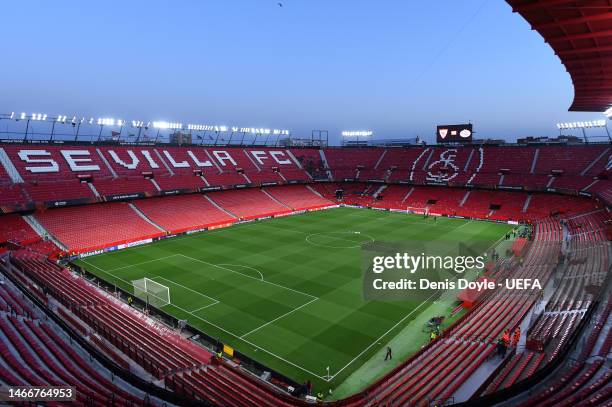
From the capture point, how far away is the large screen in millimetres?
66625

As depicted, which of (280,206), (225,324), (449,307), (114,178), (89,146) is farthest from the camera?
(280,206)

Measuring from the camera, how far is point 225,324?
71.5 ft

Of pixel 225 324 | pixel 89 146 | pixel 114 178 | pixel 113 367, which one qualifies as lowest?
pixel 225 324

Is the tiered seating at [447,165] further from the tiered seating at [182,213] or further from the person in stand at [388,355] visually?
the person in stand at [388,355]

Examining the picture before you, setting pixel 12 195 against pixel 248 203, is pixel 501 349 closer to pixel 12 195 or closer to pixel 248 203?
pixel 12 195

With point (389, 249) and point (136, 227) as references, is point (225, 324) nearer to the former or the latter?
point (389, 249)

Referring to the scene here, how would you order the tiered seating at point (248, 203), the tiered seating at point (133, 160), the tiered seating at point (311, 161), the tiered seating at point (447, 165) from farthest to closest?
the tiered seating at point (311, 161) < the tiered seating at point (447, 165) < the tiered seating at point (248, 203) < the tiered seating at point (133, 160)

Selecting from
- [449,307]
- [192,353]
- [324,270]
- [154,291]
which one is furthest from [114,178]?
[449,307]

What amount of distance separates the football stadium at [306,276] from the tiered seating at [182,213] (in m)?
0.31

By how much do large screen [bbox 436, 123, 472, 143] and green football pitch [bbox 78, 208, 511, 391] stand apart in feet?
79.0

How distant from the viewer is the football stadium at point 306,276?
13391mm

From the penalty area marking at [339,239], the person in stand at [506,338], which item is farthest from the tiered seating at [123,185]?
the person in stand at [506,338]

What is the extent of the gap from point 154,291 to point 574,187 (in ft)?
173

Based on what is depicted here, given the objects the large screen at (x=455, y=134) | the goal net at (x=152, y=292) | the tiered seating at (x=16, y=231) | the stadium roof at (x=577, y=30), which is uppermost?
the large screen at (x=455, y=134)
